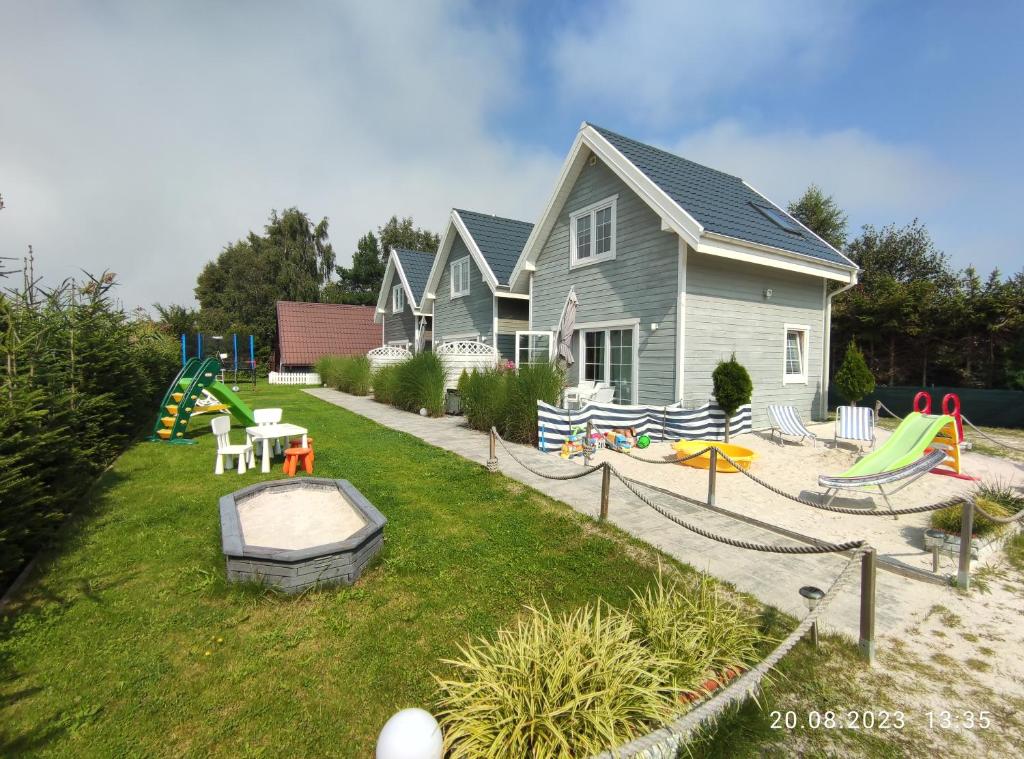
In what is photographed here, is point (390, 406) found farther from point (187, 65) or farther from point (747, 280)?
point (747, 280)

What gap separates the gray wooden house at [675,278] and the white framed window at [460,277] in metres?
4.86

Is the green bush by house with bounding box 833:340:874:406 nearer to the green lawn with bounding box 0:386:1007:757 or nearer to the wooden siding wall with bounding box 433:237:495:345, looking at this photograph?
the green lawn with bounding box 0:386:1007:757

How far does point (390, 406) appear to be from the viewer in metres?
16.3

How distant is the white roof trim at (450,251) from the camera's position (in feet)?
53.4

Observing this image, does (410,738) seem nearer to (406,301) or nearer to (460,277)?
(460,277)

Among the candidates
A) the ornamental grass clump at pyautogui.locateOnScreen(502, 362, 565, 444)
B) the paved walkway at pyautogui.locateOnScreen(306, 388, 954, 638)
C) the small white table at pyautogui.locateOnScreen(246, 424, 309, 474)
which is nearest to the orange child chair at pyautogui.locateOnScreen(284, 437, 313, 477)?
the small white table at pyautogui.locateOnScreen(246, 424, 309, 474)

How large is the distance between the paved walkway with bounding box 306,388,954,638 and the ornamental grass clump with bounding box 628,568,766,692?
871 mm

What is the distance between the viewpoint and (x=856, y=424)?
9.53 m

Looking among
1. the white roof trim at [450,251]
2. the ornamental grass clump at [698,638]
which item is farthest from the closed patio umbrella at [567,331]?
the ornamental grass clump at [698,638]

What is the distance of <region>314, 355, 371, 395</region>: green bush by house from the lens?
20047mm

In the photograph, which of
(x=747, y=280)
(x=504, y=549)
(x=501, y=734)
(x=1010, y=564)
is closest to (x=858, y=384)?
(x=747, y=280)

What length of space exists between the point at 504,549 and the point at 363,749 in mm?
2383

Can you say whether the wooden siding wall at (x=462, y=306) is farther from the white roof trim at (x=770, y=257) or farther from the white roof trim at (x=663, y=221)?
the white roof trim at (x=770, y=257)

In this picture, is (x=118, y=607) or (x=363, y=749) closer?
(x=363, y=749)
